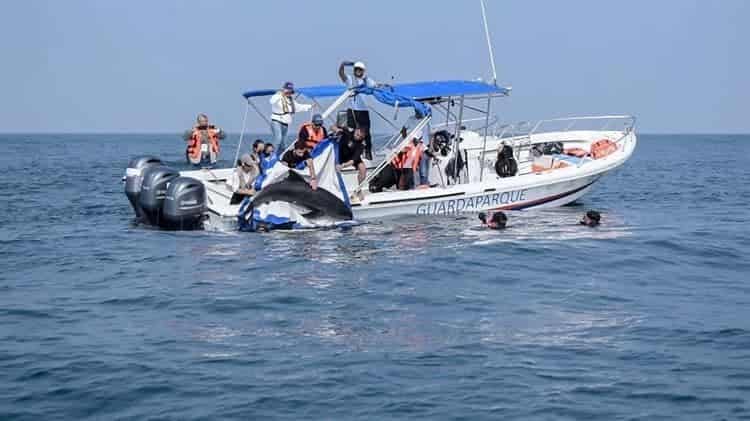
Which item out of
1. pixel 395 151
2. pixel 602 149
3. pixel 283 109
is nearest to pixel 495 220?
pixel 395 151

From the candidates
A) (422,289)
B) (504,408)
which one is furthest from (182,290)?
(504,408)

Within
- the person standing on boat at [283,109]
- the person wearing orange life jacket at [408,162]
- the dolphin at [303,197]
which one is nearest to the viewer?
the dolphin at [303,197]

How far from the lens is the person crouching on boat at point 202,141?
24.6 m

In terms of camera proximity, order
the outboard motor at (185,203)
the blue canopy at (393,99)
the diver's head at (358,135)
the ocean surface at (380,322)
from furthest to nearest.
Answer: the blue canopy at (393,99) → the diver's head at (358,135) → the outboard motor at (185,203) → the ocean surface at (380,322)

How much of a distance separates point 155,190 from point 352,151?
140 inches

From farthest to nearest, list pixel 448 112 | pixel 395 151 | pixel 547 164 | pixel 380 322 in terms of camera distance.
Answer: pixel 547 164 → pixel 448 112 → pixel 395 151 → pixel 380 322

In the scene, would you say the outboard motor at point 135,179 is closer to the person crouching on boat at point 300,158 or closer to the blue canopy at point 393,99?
the person crouching on boat at point 300,158

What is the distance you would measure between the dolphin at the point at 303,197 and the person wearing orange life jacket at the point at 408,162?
6.52ft

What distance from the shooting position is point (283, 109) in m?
19.9

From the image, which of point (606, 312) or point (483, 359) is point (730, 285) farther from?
point (483, 359)

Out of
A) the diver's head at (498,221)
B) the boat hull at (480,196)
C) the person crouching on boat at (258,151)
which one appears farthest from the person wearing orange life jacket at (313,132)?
the diver's head at (498,221)

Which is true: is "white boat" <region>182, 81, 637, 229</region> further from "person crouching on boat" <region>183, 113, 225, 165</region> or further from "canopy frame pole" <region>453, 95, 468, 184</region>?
"person crouching on boat" <region>183, 113, 225, 165</region>

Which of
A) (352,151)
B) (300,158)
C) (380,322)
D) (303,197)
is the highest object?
(352,151)

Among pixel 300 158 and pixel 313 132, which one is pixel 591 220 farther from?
pixel 300 158
